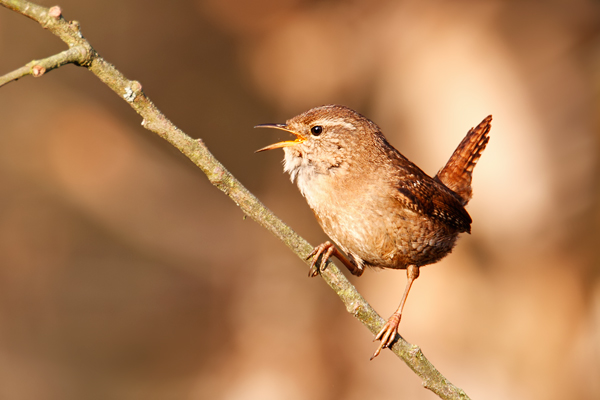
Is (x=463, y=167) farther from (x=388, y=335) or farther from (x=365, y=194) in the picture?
(x=388, y=335)

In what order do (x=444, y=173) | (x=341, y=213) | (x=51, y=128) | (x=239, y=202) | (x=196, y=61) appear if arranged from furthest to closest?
(x=196, y=61) < (x=51, y=128) < (x=444, y=173) < (x=341, y=213) < (x=239, y=202)

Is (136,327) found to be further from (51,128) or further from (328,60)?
(328,60)

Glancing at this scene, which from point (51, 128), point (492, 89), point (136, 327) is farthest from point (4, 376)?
point (492, 89)

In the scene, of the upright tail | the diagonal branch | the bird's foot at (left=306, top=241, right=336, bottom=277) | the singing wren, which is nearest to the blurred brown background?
the upright tail

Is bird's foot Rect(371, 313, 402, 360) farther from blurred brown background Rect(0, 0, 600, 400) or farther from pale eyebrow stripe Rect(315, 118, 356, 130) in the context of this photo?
blurred brown background Rect(0, 0, 600, 400)

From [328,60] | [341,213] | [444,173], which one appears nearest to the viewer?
[341,213]

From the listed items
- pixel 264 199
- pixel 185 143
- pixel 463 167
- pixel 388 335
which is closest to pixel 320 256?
pixel 388 335
